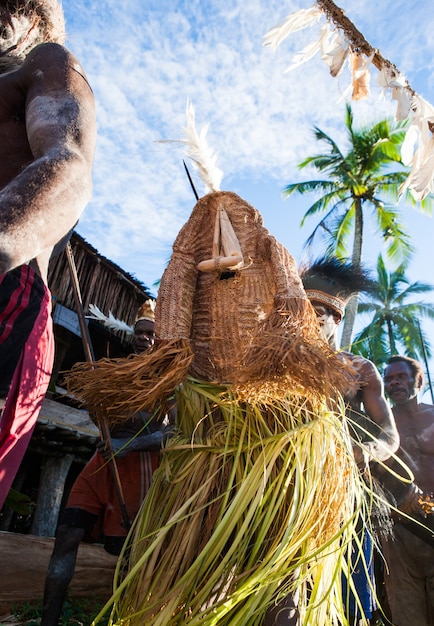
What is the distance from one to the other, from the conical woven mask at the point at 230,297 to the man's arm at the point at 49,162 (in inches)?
38.1

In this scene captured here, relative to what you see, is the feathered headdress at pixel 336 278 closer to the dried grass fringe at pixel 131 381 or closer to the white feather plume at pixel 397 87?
the white feather plume at pixel 397 87

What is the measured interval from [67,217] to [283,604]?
1.45 meters

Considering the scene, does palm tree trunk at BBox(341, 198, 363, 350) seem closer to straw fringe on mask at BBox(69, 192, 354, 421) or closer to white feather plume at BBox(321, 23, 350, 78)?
white feather plume at BBox(321, 23, 350, 78)

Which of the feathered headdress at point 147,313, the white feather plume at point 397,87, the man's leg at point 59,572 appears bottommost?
the man's leg at point 59,572

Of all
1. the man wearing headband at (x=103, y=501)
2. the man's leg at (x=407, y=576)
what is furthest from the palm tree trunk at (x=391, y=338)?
the man wearing headband at (x=103, y=501)

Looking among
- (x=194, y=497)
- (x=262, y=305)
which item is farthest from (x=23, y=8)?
(x=194, y=497)

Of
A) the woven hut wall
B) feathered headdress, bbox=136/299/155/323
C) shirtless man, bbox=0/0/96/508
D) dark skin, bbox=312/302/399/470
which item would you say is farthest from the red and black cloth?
the woven hut wall

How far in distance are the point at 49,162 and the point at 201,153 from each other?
1.91 meters

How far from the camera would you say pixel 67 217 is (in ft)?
3.19

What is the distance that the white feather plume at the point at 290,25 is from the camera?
3.44m

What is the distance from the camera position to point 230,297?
7.79ft

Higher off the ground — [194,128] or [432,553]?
[194,128]

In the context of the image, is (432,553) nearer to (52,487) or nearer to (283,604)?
(283,604)

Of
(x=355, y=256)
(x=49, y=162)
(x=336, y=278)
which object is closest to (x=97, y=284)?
(x=336, y=278)
